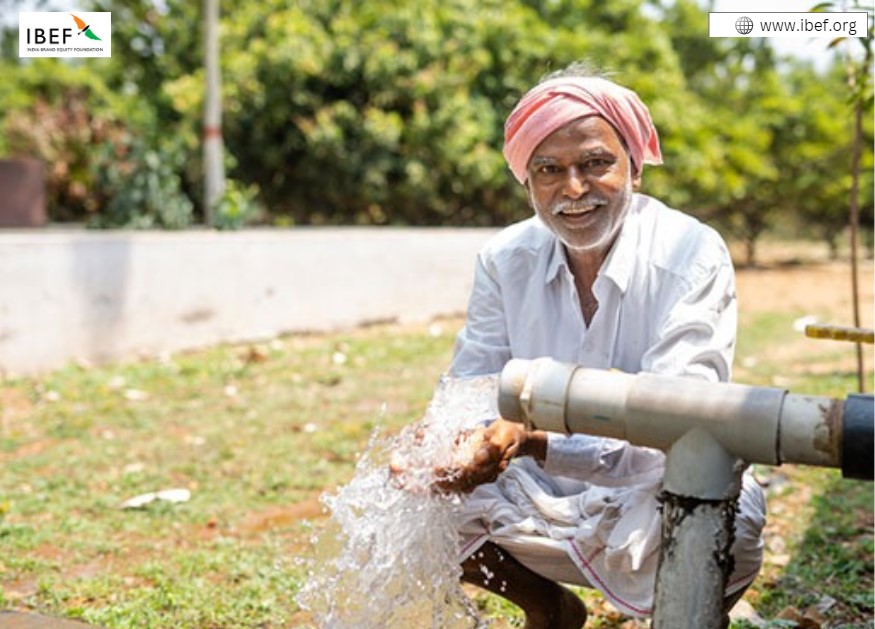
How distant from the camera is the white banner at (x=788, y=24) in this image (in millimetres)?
3523

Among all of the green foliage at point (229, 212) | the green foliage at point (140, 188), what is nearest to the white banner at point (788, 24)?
the green foliage at point (229, 212)

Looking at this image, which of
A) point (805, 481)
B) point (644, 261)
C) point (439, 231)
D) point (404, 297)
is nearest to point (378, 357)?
point (404, 297)

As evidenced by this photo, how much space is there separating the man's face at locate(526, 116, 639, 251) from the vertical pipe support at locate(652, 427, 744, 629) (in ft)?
2.82

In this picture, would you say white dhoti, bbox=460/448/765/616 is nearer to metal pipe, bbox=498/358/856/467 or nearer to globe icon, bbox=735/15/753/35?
metal pipe, bbox=498/358/856/467

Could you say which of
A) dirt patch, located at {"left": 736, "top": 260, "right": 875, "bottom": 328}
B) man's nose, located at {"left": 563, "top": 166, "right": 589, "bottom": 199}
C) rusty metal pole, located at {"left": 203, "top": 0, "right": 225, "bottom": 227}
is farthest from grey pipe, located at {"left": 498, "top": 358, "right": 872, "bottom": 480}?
dirt patch, located at {"left": 736, "top": 260, "right": 875, "bottom": 328}

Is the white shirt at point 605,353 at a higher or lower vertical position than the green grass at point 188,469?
higher

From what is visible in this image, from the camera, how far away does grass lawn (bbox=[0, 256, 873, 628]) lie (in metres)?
3.16

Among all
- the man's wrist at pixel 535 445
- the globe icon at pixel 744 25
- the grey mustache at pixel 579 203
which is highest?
the globe icon at pixel 744 25

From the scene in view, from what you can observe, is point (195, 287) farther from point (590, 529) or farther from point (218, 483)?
point (590, 529)

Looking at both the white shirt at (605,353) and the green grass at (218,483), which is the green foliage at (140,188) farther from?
the white shirt at (605,353)

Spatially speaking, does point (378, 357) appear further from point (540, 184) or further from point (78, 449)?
point (540, 184)

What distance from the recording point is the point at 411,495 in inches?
89.9

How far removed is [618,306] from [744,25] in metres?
1.60

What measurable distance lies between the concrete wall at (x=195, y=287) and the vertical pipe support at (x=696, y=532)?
5414 millimetres
